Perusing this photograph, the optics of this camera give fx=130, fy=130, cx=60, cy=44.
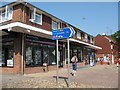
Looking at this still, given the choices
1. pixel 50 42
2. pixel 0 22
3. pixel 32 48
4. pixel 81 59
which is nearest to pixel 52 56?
pixel 50 42

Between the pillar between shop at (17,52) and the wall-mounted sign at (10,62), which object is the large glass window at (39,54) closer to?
the pillar between shop at (17,52)

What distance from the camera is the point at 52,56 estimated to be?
14.8 meters

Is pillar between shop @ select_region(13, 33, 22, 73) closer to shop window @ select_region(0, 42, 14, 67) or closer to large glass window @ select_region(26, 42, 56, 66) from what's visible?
shop window @ select_region(0, 42, 14, 67)

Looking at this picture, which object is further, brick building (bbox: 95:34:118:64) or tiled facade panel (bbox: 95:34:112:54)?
tiled facade panel (bbox: 95:34:112:54)

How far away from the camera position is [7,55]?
12047 mm

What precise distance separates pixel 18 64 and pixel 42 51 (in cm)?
321

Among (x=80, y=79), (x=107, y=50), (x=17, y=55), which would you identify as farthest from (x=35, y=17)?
(x=107, y=50)

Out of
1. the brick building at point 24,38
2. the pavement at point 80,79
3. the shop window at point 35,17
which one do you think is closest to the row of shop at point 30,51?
the brick building at point 24,38

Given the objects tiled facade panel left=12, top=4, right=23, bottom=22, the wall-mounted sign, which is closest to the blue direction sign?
tiled facade panel left=12, top=4, right=23, bottom=22

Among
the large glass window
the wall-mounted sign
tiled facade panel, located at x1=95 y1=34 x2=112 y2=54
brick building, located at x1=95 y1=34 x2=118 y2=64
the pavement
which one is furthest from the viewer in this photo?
tiled facade panel, located at x1=95 y1=34 x2=112 y2=54

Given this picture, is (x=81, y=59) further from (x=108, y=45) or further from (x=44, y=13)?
(x=108, y=45)

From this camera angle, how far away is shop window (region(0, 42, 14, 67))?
11.5 m

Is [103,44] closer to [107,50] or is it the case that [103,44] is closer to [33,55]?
[107,50]

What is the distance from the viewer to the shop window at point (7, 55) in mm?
11516
